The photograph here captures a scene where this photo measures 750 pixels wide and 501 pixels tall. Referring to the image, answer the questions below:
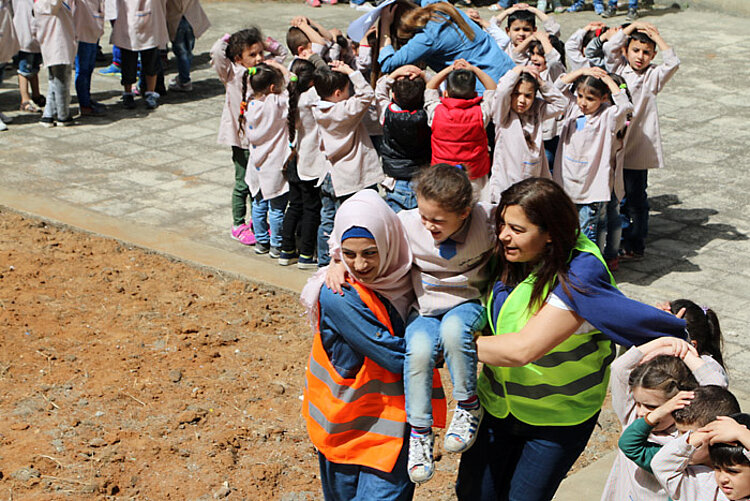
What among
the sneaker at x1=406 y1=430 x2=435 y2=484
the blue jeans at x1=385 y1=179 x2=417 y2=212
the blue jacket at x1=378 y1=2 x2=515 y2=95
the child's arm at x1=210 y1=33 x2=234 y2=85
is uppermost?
the blue jacket at x1=378 y1=2 x2=515 y2=95

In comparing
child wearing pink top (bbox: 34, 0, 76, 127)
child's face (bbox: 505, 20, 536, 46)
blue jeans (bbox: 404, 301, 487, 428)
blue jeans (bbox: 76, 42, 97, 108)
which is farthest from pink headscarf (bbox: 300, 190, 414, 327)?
blue jeans (bbox: 76, 42, 97, 108)

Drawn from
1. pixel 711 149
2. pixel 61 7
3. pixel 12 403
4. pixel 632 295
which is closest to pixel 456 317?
pixel 12 403

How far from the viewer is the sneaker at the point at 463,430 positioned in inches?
137

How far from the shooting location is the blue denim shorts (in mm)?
12023

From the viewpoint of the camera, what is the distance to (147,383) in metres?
6.04

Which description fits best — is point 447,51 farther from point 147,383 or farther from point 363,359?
point 363,359

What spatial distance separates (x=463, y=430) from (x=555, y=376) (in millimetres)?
389

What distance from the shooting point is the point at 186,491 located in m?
5.02

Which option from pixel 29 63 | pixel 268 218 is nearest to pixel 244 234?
pixel 268 218

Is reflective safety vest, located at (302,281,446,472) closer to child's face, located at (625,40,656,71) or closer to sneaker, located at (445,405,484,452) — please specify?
sneaker, located at (445,405,484,452)

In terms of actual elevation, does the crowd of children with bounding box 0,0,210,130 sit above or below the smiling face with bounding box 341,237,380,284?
below

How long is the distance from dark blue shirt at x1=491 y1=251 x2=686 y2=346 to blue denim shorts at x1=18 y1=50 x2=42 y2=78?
10.2m

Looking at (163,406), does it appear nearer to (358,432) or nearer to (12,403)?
(12,403)

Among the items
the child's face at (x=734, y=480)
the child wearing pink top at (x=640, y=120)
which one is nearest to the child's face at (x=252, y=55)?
the child wearing pink top at (x=640, y=120)
